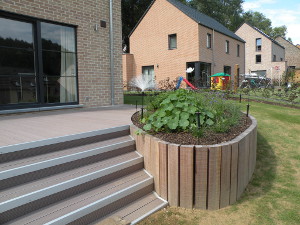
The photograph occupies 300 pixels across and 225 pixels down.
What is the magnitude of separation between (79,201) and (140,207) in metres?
0.74

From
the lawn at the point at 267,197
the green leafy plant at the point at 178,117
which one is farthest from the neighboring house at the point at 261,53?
the green leafy plant at the point at 178,117

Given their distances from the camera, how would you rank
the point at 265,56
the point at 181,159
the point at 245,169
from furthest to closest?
the point at 265,56 < the point at 245,169 < the point at 181,159

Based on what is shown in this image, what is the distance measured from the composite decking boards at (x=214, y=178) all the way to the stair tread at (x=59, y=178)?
1.15 metres

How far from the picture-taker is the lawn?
115 inches

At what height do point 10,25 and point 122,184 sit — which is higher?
point 10,25

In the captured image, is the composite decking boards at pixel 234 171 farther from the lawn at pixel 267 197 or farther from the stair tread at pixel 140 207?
the stair tread at pixel 140 207

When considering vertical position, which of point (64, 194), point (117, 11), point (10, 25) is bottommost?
point (64, 194)

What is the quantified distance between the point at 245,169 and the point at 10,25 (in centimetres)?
582

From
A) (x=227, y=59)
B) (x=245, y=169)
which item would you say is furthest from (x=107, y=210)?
(x=227, y=59)

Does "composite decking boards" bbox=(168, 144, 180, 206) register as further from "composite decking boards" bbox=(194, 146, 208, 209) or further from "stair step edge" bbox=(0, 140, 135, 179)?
"stair step edge" bbox=(0, 140, 135, 179)

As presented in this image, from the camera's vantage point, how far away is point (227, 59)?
2427cm

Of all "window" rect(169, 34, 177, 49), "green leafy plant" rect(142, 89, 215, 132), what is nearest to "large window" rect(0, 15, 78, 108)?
"green leafy plant" rect(142, 89, 215, 132)

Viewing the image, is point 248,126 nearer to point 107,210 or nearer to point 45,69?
Answer: point 107,210

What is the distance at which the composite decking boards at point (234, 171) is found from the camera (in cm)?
322
